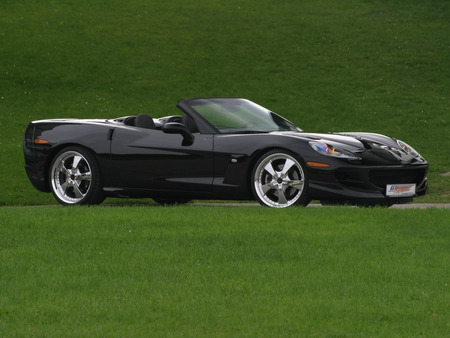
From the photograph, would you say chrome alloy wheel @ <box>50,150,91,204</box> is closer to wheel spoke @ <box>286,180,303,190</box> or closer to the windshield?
the windshield

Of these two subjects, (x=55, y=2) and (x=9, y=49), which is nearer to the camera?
(x=9, y=49)

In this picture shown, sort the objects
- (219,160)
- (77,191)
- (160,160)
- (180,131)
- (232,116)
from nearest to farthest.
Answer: (219,160) < (180,131) < (160,160) < (232,116) < (77,191)

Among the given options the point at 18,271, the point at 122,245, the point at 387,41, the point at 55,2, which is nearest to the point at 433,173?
the point at 122,245

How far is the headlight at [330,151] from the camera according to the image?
10.8m

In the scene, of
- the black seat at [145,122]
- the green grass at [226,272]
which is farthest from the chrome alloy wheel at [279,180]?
the black seat at [145,122]

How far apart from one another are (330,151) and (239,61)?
23.7 meters

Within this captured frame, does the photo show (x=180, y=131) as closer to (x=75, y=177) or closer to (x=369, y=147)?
(x=75, y=177)

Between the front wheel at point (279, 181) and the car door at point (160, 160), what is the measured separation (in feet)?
2.14

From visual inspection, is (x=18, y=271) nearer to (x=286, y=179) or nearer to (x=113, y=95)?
(x=286, y=179)

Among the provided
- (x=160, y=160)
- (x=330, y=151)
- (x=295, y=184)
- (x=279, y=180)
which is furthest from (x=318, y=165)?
(x=160, y=160)

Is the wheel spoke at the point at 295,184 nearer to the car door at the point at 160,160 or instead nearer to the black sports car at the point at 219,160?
the black sports car at the point at 219,160

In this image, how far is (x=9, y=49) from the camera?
114 ft

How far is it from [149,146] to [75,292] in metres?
5.11

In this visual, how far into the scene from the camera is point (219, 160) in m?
11.3
